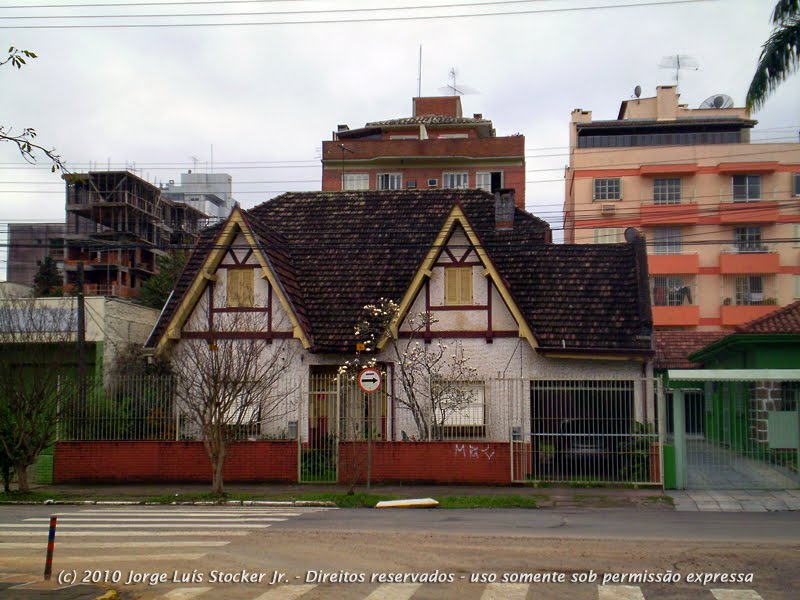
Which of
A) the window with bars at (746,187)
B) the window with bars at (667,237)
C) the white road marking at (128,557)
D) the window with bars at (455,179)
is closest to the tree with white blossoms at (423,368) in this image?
the white road marking at (128,557)

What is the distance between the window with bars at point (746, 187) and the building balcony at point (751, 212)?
36cm

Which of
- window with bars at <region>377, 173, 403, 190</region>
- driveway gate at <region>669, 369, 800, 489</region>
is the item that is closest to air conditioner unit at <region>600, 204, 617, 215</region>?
window with bars at <region>377, 173, 403, 190</region>

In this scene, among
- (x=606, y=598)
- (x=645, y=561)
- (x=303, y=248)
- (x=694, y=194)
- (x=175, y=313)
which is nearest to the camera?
(x=606, y=598)

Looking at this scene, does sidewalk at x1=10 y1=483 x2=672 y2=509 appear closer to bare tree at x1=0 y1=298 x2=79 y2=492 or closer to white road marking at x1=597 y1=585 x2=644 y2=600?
bare tree at x1=0 y1=298 x2=79 y2=492

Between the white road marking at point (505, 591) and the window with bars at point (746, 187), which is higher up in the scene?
the window with bars at point (746, 187)

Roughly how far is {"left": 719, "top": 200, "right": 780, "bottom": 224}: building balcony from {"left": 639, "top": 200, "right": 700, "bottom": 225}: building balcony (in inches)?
66.9

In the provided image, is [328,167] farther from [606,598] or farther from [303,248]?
[606,598]

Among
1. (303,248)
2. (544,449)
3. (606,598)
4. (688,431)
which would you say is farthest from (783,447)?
(303,248)

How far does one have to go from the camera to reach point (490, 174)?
57656mm

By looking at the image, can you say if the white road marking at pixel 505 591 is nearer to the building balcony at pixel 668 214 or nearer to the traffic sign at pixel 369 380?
the traffic sign at pixel 369 380

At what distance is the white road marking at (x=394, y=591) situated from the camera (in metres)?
9.37

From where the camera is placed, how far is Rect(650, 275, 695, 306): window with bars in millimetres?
53094

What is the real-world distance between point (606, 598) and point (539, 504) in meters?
9.71

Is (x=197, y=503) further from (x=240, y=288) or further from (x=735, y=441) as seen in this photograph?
(x=735, y=441)
